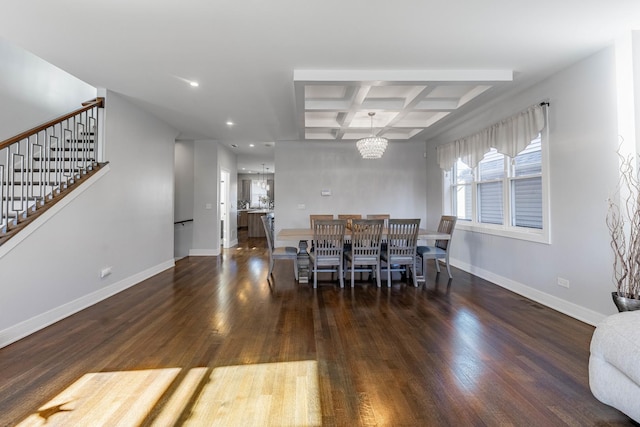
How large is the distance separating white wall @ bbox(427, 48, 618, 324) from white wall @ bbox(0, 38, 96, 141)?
6477mm

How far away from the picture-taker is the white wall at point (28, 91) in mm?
3553

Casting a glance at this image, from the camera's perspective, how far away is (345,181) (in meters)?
6.38

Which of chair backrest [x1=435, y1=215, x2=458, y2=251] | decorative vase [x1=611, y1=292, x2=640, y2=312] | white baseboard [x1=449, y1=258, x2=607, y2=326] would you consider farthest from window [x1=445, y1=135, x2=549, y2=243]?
decorative vase [x1=611, y1=292, x2=640, y2=312]

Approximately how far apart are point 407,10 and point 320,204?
175 inches

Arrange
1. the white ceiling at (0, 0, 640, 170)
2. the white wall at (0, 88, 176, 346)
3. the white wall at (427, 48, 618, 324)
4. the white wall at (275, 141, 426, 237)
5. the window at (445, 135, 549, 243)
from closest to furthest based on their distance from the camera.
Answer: the white ceiling at (0, 0, 640, 170) < the white wall at (0, 88, 176, 346) < the white wall at (427, 48, 618, 324) < the window at (445, 135, 549, 243) < the white wall at (275, 141, 426, 237)

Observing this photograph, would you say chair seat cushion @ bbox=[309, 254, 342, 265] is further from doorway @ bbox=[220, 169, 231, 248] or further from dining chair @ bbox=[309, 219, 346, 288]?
doorway @ bbox=[220, 169, 231, 248]

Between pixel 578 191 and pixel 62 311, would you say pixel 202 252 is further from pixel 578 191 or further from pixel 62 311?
pixel 578 191

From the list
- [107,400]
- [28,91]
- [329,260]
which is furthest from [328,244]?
[28,91]

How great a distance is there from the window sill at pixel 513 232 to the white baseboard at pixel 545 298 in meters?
0.60

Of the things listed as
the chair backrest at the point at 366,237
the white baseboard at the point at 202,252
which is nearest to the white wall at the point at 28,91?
the white baseboard at the point at 202,252

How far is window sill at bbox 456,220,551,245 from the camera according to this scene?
335 cm

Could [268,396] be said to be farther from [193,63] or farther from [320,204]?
[320,204]

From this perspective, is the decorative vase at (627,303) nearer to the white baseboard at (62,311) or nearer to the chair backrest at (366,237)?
the chair backrest at (366,237)

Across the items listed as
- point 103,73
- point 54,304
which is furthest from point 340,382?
→ point 103,73
